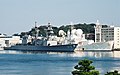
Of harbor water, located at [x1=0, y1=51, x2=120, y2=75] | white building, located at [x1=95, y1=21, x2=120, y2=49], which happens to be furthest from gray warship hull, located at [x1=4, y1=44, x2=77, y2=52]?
harbor water, located at [x1=0, y1=51, x2=120, y2=75]

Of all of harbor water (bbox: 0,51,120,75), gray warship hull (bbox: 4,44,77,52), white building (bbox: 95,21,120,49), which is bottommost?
harbor water (bbox: 0,51,120,75)

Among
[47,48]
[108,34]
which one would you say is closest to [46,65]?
[47,48]

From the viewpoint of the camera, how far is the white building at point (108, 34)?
101m

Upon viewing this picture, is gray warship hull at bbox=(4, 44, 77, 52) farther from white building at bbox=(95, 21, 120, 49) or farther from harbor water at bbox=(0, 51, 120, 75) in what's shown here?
harbor water at bbox=(0, 51, 120, 75)

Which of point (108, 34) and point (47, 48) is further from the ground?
point (108, 34)

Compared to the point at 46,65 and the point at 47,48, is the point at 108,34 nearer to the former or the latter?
the point at 47,48

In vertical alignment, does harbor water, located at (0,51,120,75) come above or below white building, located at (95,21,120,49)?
below

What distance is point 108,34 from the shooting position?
350 ft

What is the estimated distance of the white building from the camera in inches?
3981

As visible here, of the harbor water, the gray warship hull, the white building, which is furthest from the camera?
the white building

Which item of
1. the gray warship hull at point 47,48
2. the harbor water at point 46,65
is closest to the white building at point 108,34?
the gray warship hull at point 47,48

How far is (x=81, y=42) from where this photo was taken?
101 metres

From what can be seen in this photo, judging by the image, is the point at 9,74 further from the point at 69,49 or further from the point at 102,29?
the point at 102,29

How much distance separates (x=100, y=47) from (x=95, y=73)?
277 ft
